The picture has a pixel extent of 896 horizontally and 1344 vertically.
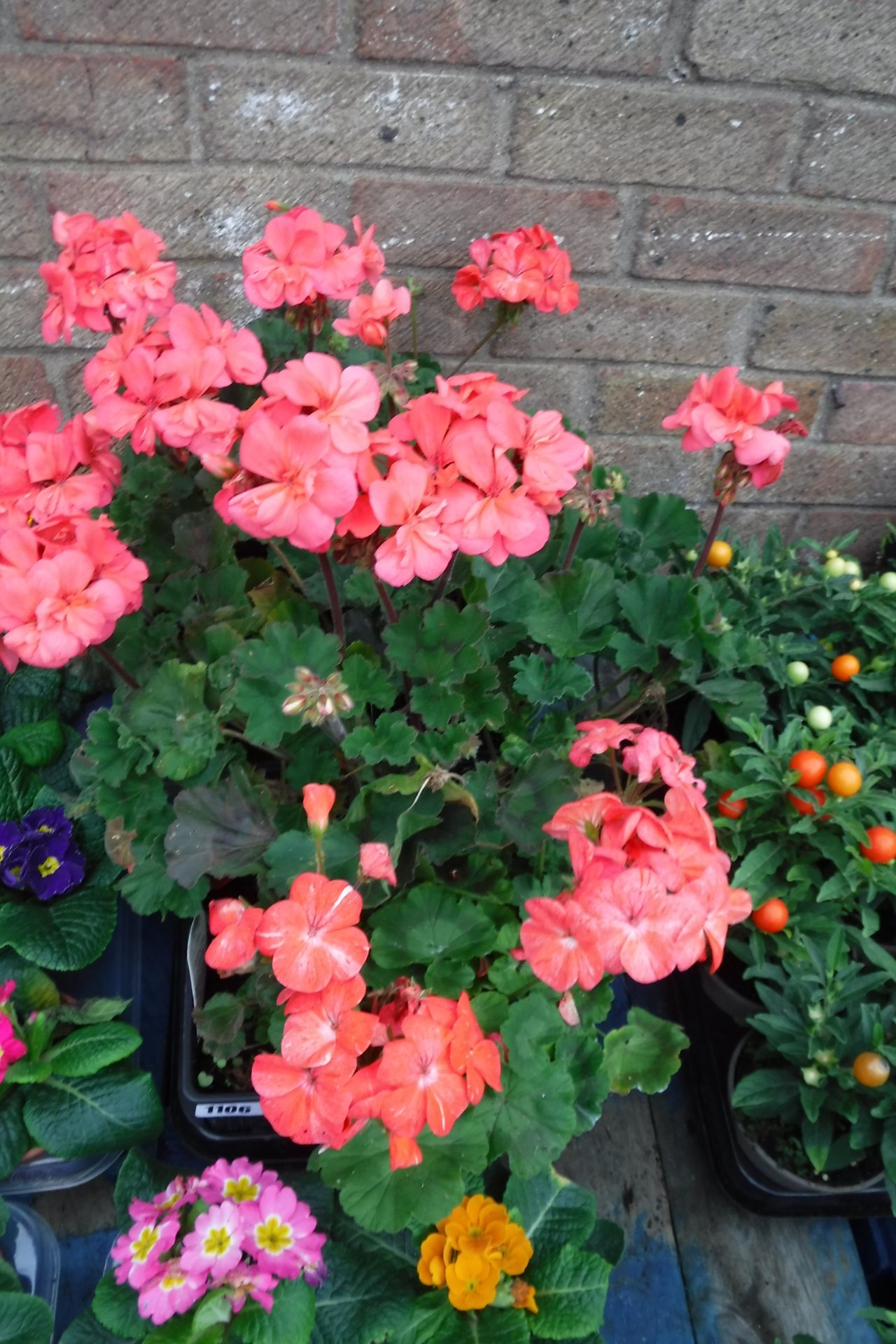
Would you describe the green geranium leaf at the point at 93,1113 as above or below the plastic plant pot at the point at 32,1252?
above

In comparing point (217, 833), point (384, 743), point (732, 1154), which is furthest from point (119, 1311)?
point (732, 1154)

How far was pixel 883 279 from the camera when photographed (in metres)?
1.21

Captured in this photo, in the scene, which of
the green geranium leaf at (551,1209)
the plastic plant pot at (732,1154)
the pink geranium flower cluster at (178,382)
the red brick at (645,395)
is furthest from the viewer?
the red brick at (645,395)

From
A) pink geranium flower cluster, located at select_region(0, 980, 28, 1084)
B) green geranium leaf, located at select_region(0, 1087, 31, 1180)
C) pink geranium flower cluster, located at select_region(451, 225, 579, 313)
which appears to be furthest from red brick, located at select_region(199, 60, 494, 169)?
green geranium leaf, located at select_region(0, 1087, 31, 1180)

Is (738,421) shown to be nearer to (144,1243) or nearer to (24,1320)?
(144,1243)

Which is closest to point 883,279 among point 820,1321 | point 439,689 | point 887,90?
point 887,90

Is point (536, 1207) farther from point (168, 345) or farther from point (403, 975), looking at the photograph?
point (168, 345)

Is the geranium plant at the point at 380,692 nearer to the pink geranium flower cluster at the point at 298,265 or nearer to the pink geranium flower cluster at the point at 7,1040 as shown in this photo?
the pink geranium flower cluster at the point at 298,265

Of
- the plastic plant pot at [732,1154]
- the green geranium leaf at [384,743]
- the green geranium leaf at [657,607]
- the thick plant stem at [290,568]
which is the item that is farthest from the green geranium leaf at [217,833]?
the plastic plant pot at [732,1154]

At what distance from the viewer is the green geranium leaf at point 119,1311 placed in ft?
2.68

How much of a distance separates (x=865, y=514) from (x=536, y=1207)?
3.68 feet

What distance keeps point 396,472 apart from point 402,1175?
549 mm

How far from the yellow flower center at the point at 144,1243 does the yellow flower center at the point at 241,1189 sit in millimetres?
64

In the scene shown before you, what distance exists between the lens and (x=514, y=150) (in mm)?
1074
